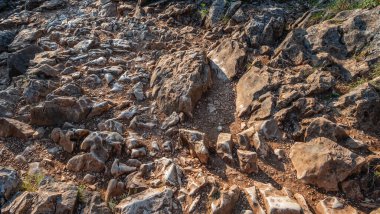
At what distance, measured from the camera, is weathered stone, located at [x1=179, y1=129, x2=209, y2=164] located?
15.1ft

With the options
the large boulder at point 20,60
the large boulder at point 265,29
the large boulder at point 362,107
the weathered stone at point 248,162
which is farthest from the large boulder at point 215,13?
the weathered stone at point 248,162

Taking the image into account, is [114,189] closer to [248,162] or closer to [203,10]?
[248,162]

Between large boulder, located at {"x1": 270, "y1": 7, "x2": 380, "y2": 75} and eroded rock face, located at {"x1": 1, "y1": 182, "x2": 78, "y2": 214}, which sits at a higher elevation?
large boulder, located at {"x1": 270, "y1": 7, "x2": 380, "y2": 75}

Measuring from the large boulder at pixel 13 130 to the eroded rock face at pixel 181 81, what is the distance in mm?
2443

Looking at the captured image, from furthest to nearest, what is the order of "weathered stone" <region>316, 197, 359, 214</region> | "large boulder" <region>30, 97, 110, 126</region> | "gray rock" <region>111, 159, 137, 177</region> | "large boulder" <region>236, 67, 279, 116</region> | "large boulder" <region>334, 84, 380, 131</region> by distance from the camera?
"large boulder" <region>236, 67, 279, 116</region> → "large boulder" <region>30, 97, 110, 126</region> → "large boulder" <region>334, 84, 380, 131</region> → "gray rock" <region>111, 159, 137, 177</region> → "weathered stone" <region>316, 197, 359, 214</region>

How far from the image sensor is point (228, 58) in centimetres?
681

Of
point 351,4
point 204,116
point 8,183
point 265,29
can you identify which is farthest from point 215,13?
point 8,183

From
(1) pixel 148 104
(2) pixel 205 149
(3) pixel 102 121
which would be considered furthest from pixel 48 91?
(2) pixel 205 149

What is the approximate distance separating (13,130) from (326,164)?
5.23 metres

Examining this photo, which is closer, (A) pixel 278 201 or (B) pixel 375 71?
(A) pixel 278 201

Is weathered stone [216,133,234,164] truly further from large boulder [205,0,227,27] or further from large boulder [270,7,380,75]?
large boulder [205,0,227,27]

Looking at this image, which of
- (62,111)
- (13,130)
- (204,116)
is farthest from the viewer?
(204,116)

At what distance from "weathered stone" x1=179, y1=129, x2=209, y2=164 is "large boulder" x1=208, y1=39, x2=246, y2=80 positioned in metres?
2.08

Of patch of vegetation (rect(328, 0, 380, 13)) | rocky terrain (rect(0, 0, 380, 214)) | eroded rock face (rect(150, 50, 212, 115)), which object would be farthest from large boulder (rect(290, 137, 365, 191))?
patch of vegetation (rect(328, 0, 380, 13))
